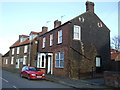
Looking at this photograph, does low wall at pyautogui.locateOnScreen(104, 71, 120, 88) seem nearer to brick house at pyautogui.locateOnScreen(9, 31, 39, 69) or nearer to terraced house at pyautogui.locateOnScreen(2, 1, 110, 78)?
terraced house at pyautogui.locateOnScreen(2, 1, 110, 78)

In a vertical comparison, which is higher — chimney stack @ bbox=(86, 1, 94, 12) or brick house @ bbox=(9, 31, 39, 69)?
chimney stack @ bbox=(86, 1, 94, 12)

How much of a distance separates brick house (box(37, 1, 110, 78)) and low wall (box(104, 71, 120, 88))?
6.01 meters

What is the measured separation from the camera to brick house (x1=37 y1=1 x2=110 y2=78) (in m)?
18.6

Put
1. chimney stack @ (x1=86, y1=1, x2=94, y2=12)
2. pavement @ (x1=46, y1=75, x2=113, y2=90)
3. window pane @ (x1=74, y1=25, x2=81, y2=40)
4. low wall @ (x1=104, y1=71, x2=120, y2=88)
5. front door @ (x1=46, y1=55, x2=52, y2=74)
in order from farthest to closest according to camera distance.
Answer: front door @ (x1=46, y1=55, x2=52, y2=74) → chimney stack @ (x1=86, y1=1, x2=94, y2=12) → window pane @ (x1=74, y1=25, x2=81, y2=40) → pavement @ (x1=46, y1=75, x2=113, y2=90) → low wall @ (x1=104, y1=71, x2=120, y2=88)

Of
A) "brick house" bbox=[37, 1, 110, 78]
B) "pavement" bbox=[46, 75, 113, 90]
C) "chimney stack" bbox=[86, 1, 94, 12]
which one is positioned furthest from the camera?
"chimney stack" bbox=[86, 1, 94, 12]

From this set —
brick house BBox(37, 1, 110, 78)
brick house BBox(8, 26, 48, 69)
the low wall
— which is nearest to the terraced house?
brick house BBox(37, 1, 110, 78)

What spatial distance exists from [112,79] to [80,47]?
780 cm

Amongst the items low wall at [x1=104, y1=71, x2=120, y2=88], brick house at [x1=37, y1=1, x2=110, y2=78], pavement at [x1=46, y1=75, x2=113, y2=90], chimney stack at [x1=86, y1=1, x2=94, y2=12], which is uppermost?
chimney stack at [x1=86, y1=1, x2=94, y2=12]

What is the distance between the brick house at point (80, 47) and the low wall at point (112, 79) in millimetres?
6010

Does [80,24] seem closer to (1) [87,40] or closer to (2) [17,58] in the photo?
(1) [87,40]

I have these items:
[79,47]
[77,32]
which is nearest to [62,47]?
[79,47]

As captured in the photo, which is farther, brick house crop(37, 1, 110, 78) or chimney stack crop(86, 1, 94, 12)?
chimney stack crop(86, 1, 94, 12)

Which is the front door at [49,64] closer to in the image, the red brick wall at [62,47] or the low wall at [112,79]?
the red brick wall at [62,47]

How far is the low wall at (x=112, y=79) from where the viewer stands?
38.0ft
